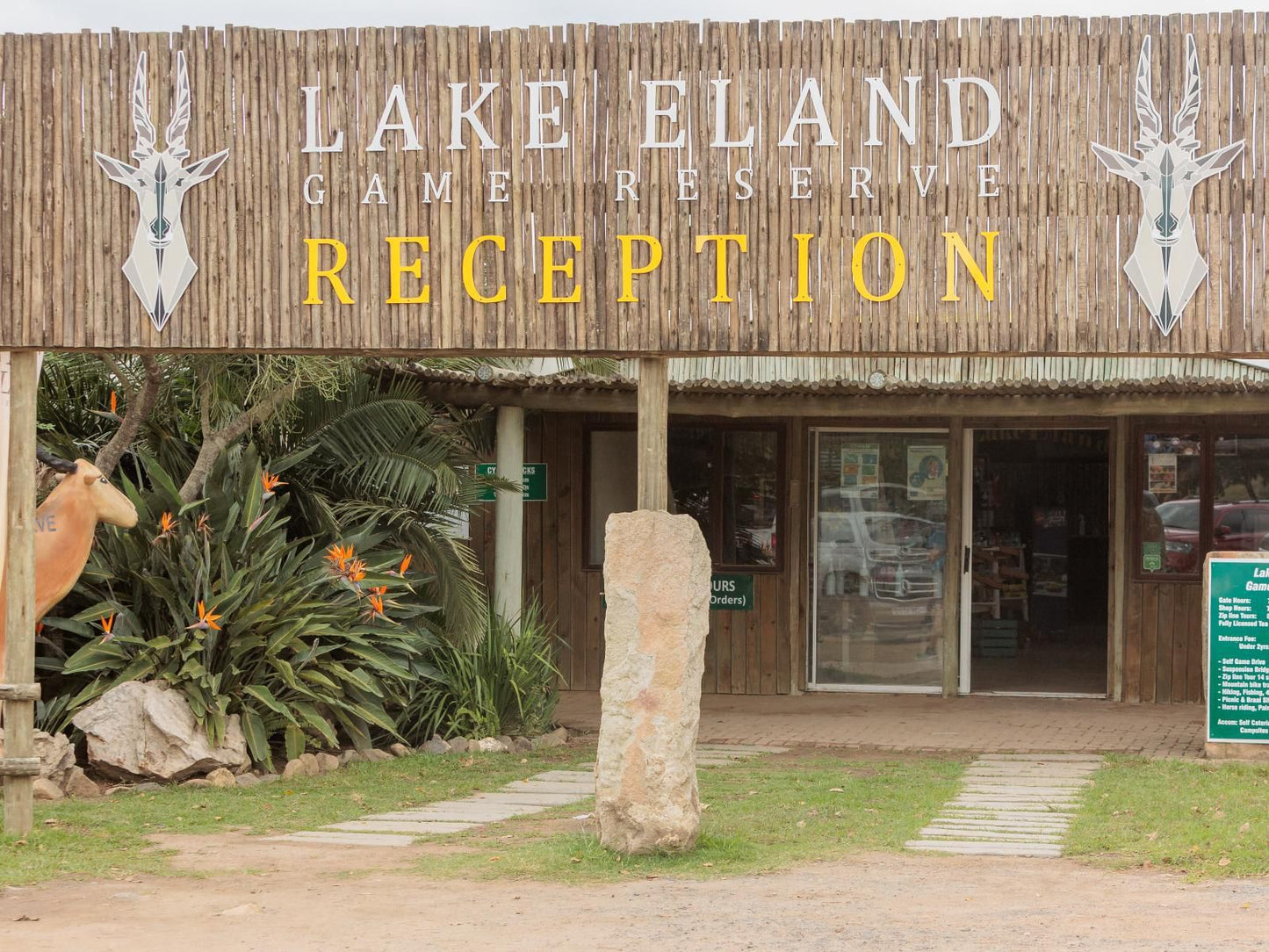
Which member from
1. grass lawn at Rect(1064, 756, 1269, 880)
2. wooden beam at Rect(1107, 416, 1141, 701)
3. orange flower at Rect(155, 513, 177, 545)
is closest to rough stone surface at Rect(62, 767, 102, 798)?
orange flower at Rect(155, 513, 177, 545)

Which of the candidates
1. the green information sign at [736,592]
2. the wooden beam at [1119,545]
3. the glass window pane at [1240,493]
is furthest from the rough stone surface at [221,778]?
the glass window pane at [1240,493]

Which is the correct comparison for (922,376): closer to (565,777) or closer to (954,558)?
(954,558)

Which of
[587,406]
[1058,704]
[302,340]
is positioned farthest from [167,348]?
[1058,704]

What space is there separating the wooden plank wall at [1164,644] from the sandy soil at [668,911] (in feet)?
20.0

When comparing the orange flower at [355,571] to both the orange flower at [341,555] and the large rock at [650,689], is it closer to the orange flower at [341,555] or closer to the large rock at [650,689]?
the orange flower at [341,555]

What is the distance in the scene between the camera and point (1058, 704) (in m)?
12.6

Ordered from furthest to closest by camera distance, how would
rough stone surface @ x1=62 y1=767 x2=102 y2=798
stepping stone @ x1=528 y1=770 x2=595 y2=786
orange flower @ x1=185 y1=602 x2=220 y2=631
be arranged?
stepping stone @ x1=528 y1=770 x2=595 y2=786
orange flower @ x1=185 y1=602 x2=220 y2=631
rough stone surface @ x1=62 y1=767 x2=102 y2=798

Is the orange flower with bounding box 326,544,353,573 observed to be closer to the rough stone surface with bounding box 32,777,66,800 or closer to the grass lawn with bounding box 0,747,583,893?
the grass lawn with bounding box 0,747,583,893

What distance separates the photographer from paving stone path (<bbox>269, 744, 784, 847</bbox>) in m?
7.74

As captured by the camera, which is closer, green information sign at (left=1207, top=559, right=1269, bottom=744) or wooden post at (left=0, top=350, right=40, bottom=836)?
wooden post at (left=0, top=350, right=40, bottom=836)

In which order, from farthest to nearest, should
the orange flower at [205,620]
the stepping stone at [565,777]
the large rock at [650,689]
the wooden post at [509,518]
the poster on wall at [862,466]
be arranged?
the poster on wall at [862,466], the wooden post at [509,518], the stepping stone at [565,777], the orange flower at [205,620], the large rock at [650,689]

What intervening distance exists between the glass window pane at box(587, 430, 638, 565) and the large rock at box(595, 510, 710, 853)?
6.62 meters

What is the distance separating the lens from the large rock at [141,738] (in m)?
8.98

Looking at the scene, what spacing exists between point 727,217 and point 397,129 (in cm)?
150
